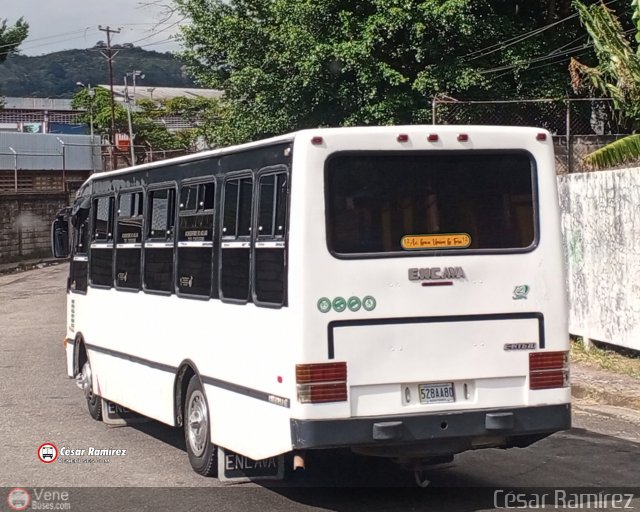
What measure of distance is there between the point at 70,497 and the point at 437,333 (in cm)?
309

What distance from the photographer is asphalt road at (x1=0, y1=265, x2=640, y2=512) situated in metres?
8.52

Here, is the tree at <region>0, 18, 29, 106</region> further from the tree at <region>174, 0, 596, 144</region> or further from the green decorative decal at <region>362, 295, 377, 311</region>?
the green decorative decal at <region>362, 295, 377, 311</region>

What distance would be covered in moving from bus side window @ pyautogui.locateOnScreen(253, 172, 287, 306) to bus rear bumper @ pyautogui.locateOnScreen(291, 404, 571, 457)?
952 mm

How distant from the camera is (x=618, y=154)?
1616cm

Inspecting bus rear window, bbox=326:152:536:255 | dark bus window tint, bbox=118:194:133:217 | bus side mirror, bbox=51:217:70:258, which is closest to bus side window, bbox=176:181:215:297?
dark bus window tint, bbox=118:194:133:217

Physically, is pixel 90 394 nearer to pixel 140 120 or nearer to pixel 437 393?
pixel 437 393

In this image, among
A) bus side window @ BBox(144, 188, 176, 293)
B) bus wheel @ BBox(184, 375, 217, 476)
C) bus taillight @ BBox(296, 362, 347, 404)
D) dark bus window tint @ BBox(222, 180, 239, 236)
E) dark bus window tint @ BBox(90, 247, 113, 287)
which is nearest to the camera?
bus taillight @ BBox(296, 362, 347, 404)

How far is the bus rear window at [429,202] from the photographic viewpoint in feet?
26.1

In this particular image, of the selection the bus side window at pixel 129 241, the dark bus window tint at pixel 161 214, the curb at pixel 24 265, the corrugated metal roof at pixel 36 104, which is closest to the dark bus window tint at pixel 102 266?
the bus side window at pixel 129 241

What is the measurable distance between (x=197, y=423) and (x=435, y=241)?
9.27 feet

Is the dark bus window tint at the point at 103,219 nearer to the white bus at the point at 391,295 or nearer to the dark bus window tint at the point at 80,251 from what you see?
the dark bus window tint at the point at 80,251

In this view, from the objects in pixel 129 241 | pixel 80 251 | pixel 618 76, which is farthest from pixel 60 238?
pixel 618 76

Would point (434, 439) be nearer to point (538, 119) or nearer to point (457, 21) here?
point (538, 119)

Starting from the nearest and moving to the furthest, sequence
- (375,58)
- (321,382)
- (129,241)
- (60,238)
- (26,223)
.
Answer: (321,382), (129,241), (60,238), (375,58), (26,223)
